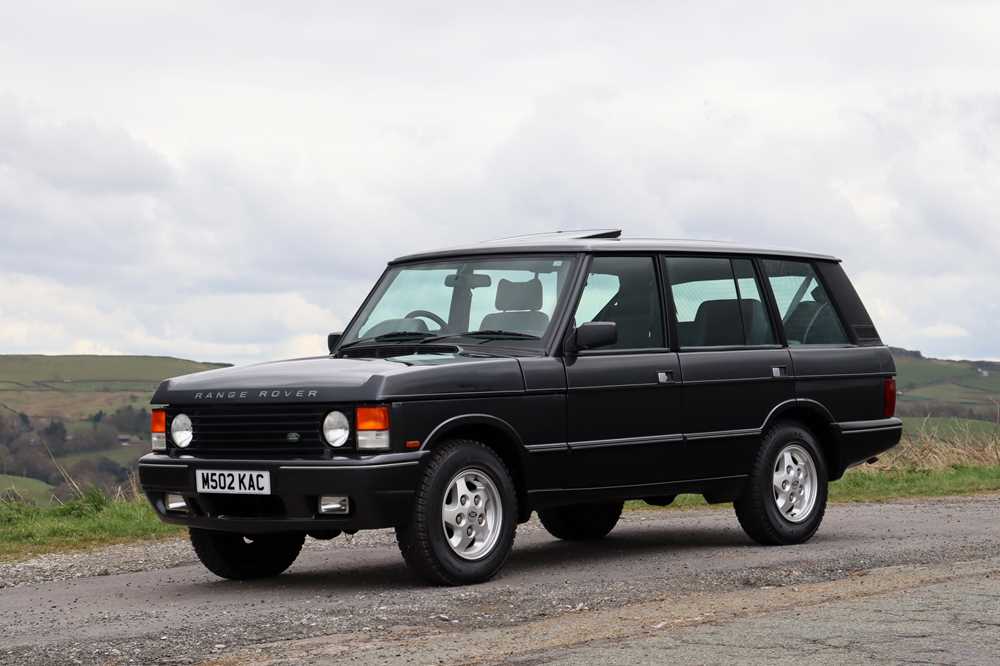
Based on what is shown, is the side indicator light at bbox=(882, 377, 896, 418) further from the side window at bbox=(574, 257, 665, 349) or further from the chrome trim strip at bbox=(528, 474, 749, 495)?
the side window at bbox=(574, 257, 665, 349)

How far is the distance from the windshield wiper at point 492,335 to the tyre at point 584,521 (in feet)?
8.29

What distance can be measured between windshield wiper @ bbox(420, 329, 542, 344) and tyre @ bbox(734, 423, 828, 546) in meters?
2.21

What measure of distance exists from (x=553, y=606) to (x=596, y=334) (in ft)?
6.56

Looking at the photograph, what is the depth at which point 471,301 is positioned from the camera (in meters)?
10.3

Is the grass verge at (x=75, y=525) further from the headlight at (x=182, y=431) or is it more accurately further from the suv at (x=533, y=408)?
the suv at (x=533, y=408)

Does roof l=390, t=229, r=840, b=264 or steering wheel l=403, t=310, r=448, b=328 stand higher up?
roof l=390, t=229, r=840, b=264

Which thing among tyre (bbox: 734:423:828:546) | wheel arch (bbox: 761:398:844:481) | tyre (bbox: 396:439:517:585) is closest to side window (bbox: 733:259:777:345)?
wheel arch (bbox: 761:398:844:481)

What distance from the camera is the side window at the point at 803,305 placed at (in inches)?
464

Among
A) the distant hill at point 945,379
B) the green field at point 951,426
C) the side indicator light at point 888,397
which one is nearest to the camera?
the side indicator light at point 888,397

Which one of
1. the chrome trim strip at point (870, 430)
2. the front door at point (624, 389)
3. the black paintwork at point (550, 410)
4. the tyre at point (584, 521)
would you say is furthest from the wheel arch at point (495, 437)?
the chrome trim strip at point (870, 430)

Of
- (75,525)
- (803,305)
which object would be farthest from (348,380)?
(75,525)

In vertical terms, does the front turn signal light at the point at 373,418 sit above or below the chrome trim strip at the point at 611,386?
below

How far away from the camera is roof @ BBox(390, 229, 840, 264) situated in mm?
10383

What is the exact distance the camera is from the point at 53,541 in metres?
12.9
